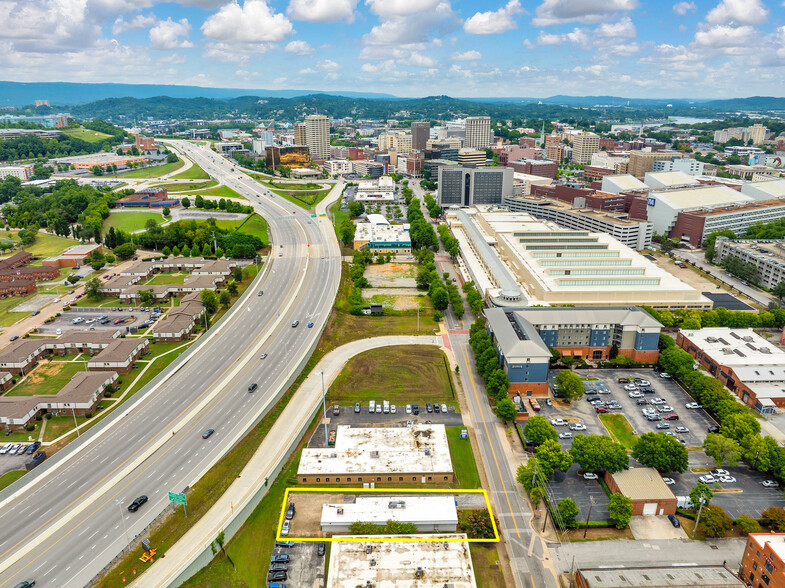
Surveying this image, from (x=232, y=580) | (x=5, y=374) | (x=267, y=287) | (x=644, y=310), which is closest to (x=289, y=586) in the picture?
(x=232, y=580)

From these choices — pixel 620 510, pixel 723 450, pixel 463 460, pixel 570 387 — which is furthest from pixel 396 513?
pixel 723 450

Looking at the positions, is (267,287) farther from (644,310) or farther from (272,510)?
(644,310)

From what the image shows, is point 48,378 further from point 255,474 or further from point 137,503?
point 255,474

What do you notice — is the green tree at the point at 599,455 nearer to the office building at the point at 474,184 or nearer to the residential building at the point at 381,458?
the residential building at the point at 381,458

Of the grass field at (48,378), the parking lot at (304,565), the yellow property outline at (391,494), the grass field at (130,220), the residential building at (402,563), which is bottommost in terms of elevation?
the parking lot at (304,565)

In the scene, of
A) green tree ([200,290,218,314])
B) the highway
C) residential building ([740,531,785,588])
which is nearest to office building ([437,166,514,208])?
the highway

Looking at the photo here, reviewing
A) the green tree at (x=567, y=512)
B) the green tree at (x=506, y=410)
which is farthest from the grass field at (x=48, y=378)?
the green tree at (x=567, y=512)
